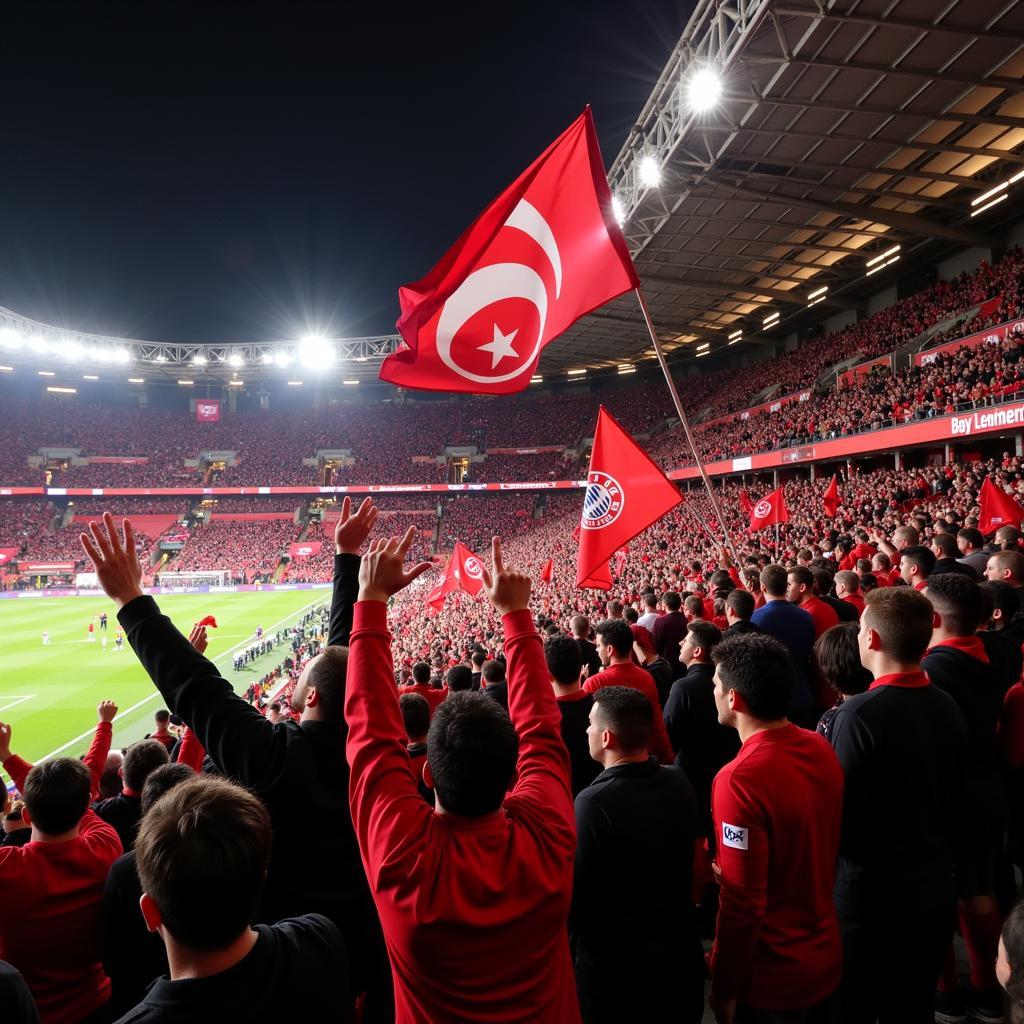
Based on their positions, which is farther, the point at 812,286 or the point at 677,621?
the point at 812,286

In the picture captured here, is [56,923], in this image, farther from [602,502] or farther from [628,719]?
[602,502]

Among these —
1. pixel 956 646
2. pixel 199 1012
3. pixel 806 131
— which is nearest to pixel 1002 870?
pixel 956 646

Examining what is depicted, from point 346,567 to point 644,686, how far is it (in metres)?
2.41

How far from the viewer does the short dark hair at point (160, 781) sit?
3074mm

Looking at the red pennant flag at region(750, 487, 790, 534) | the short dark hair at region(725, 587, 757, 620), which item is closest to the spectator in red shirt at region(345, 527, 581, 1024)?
the short dark hair at region(725, 587, 757, 620)

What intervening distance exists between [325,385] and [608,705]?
69987 mm

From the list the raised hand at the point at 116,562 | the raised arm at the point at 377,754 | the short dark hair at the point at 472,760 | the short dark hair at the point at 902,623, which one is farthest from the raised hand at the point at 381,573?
the short dark hair at the point at 902,623

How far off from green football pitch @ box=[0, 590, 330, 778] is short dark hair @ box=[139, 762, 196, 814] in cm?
647

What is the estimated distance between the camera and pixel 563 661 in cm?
389

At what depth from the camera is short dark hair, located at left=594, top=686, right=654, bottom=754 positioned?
2400mm

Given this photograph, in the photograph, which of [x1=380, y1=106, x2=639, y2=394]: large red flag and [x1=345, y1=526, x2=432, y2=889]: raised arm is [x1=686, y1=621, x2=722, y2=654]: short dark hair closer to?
[x1=380, y1=106, x2=639, y2=394]: large red flag

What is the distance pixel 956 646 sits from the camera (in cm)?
337

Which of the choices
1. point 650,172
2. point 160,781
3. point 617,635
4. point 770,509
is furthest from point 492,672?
point 650,172

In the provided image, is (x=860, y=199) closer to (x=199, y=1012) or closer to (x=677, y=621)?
(x=677, y=621)
